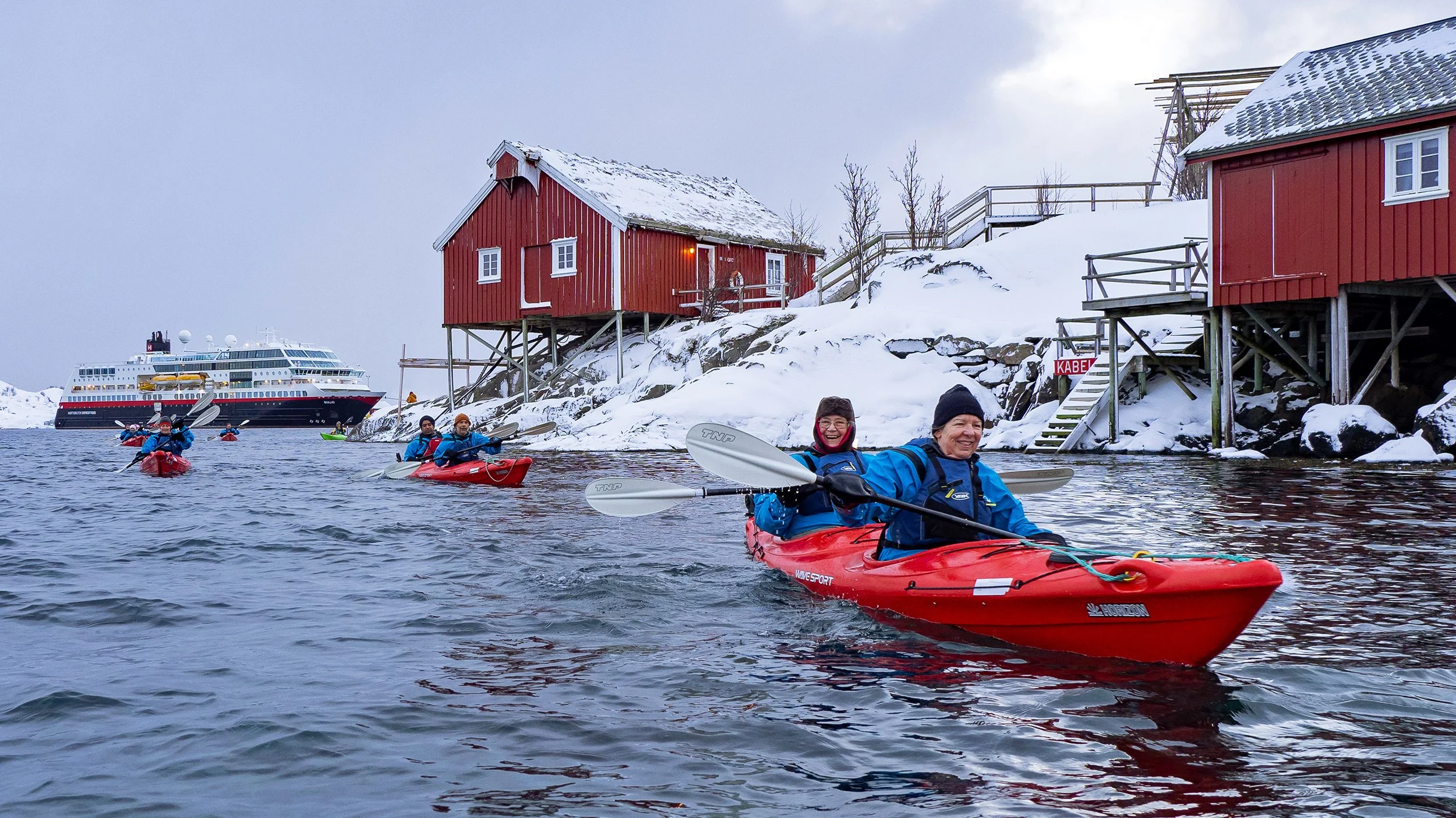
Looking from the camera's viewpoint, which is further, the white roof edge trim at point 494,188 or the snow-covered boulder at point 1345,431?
the white roof edge trim at point 494,188

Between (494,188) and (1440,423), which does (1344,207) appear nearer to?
(1440,423)

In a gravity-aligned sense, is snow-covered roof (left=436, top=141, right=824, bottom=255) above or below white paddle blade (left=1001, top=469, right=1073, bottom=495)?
above

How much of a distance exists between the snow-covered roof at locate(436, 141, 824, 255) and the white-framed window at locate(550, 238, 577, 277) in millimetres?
1510

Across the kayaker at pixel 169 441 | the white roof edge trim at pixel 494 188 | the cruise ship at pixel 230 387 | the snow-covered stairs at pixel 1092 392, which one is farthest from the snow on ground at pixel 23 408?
the snow-covered stairs at pixel 1092 392

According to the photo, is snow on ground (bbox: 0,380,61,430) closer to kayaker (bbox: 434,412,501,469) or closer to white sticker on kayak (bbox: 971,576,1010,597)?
kayaker (bbox: 434,412,501,469)

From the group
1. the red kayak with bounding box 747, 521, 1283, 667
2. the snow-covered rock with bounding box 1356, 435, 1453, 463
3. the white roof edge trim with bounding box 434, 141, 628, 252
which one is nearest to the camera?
the red kayak with bounding box 747, 521, 1283, 667

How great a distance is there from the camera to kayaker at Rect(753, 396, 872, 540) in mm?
7598

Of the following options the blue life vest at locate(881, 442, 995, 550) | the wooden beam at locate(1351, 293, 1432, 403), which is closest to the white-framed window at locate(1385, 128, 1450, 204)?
the wooden beam at locate(1351, 293, 1432, 403)

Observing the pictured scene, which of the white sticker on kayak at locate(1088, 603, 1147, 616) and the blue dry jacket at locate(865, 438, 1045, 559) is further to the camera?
the blue dry jacket at locate(865, 438, 1045, 559)

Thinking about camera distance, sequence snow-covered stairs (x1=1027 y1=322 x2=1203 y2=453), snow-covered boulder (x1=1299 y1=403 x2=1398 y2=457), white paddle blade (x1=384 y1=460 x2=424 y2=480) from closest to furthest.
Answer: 1. snow-covered boulder (x1=1299 y1=403 x2=1398 y2=457)
2. white paddle blade (x1=384 y1=460 x2=424 y2=480)
3. snow-covered stairs (x1=1027 y1=322 x2=1203 y2=453)

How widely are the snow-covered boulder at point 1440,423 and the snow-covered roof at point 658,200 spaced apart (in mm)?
20501

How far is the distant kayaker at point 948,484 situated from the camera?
607cm

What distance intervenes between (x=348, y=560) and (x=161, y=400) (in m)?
65.0

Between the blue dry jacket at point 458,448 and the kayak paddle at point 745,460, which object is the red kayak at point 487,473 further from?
the kayak paddle at point 745,460
